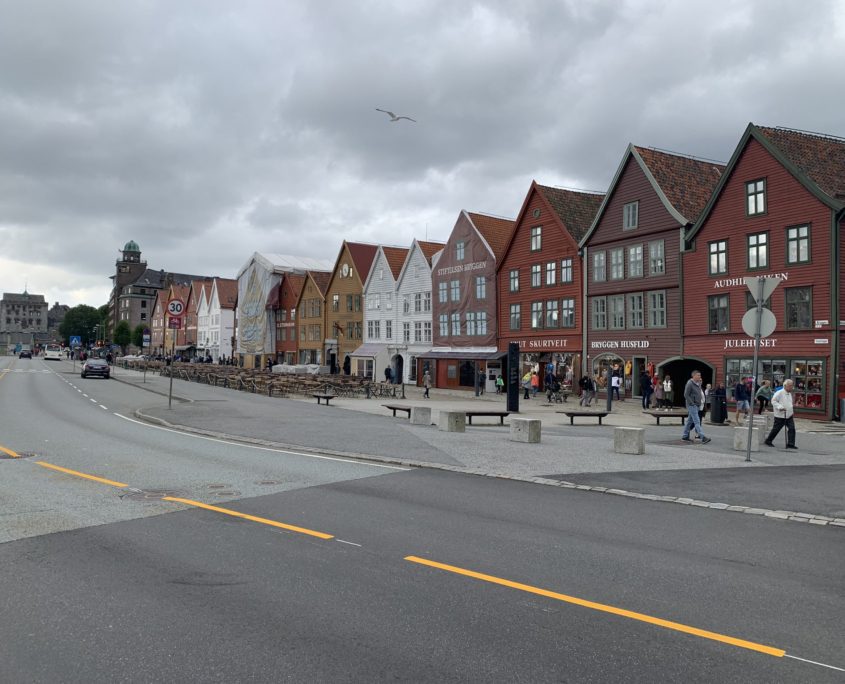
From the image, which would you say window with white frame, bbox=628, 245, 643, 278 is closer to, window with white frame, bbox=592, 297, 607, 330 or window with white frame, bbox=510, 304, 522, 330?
window with white frame, bbox=592, 297, 607, 330

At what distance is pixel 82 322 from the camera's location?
191125 mm

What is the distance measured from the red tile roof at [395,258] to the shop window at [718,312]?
30.2m

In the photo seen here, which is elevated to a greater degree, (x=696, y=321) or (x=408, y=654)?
(x=696, y=321)

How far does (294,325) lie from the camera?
75.1m

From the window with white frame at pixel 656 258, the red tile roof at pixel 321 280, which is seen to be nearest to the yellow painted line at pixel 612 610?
the window with white frame at pixel 656 258

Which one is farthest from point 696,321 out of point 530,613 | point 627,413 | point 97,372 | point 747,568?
point 97,372

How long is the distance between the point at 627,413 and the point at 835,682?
26653 mm

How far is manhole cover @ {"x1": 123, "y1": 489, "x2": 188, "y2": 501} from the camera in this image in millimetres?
9945

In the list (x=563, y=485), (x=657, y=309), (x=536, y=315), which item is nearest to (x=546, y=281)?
(x=536, y=315)

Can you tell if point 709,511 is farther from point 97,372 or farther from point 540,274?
point 97,372

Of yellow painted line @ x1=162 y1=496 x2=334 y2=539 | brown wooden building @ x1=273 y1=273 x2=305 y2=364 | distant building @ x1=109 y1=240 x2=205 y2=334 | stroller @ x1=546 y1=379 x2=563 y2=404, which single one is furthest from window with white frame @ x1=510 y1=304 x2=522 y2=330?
distant building @ x1=109 y1=240 x2=205 y2=334

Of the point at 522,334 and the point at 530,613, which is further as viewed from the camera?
the point at 522,334

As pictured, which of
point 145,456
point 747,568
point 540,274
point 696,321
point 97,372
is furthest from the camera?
point 97,372

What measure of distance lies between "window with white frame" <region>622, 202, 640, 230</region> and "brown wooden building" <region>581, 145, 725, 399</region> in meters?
0.05
